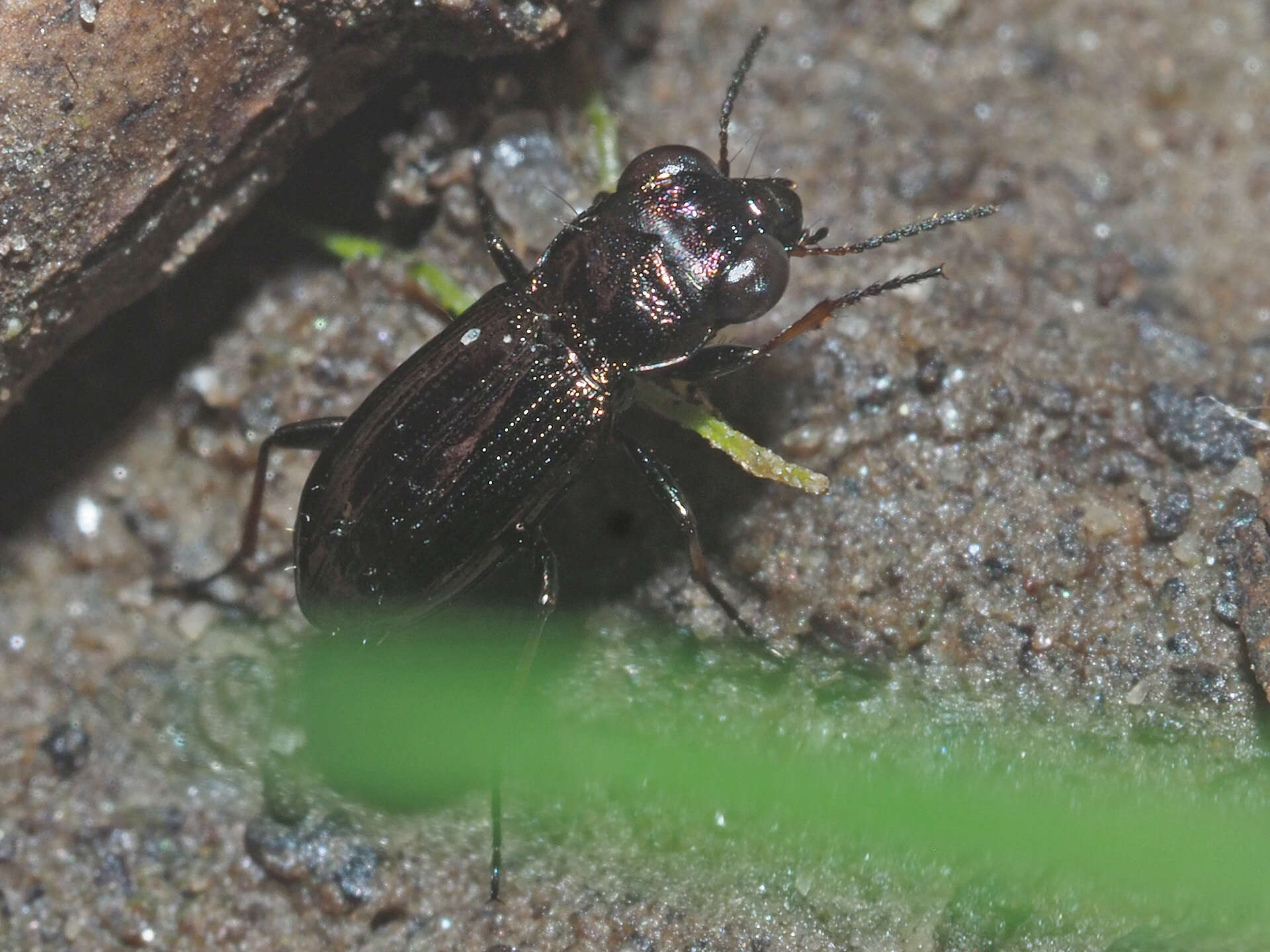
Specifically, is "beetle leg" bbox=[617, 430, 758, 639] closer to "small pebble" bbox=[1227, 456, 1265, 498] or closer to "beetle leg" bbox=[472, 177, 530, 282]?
→ "beetle leg" bbox=[472, 177, 530, 282]

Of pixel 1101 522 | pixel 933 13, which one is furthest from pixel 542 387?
pixel 933 13

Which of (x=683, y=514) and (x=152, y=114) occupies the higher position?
(x=152, y=114)

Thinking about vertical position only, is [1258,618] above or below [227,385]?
below

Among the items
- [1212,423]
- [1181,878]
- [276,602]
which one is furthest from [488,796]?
[1212,423]

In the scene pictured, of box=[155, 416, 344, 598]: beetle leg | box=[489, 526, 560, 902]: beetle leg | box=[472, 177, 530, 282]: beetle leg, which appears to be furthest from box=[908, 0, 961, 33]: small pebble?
box=[155, 416, 344, 598]: beetle leg

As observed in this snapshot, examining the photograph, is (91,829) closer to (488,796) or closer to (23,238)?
(488,796)

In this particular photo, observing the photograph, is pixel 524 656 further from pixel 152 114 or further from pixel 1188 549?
pixel 1188 549
